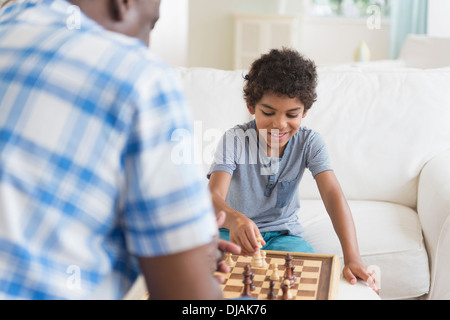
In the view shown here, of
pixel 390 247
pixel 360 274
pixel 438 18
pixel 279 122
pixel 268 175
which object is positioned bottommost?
pixel 390 247

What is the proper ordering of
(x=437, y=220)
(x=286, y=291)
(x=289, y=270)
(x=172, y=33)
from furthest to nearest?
(x=172, y=33)
(x=437, y=220)
(x=289, y=270)
(x=286, y=291)

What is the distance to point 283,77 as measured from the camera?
1813mm

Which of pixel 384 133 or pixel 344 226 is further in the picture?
pixel 384 133

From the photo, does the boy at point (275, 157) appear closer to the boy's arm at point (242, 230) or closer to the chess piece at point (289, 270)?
the boy's arm at point (242, 230)

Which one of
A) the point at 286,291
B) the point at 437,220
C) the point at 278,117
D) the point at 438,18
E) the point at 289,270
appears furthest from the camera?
the point at 438,18

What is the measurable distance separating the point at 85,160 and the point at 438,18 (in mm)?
5341

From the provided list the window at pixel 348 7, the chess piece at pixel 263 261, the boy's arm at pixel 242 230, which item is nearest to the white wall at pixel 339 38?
the window at pixel 348 7

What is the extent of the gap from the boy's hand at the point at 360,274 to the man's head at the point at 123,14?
94 cm

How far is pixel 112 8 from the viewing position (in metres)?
0.74

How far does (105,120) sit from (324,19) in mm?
5980

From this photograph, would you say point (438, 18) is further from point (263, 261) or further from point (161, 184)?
point (161, 184)

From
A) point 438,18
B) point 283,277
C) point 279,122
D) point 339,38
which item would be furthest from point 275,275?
point 339,38

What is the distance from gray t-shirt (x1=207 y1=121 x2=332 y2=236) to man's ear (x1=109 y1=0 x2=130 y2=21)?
115cm
